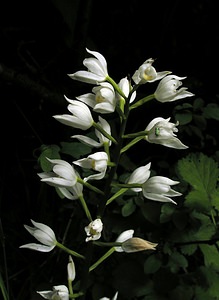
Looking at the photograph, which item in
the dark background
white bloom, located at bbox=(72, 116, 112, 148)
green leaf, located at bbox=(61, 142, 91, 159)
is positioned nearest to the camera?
white bloom, located at bbox=(72, 116, 112, 148)

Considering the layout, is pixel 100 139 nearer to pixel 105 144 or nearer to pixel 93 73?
pixel 105 144

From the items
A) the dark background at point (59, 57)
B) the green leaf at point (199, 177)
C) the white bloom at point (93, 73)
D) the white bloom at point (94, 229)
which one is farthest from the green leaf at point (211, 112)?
the white bloom at point (94, 229)

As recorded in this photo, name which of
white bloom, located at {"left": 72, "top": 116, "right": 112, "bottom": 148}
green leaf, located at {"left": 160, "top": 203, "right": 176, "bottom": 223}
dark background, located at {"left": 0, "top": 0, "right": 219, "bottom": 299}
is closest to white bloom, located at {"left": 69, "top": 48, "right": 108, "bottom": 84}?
white bloom, located at {"left": 72, "top": 116, "right": 112, "bottom": 148}

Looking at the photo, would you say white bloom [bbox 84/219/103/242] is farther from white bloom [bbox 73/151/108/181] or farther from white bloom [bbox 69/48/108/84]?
white bloom [bbox 69/48/108/84]

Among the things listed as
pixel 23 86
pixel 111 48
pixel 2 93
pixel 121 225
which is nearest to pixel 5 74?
pixel 23 86

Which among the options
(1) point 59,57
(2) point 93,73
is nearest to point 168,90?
(2) point 93,73

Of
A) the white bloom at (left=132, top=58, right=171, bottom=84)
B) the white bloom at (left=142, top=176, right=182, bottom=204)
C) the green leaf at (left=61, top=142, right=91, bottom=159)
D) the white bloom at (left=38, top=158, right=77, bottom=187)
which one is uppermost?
the white bloom at (left=132, top=58, right=171, bottom=84)
